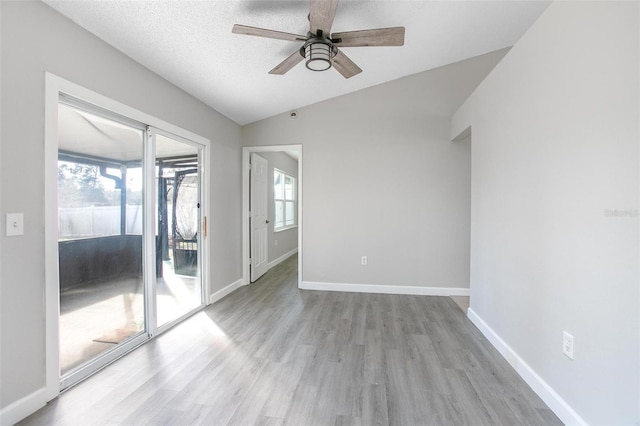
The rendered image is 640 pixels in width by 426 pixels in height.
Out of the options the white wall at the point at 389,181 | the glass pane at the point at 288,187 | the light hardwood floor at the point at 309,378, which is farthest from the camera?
the glass pane at the point at 288,187

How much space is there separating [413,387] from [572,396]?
87 cm

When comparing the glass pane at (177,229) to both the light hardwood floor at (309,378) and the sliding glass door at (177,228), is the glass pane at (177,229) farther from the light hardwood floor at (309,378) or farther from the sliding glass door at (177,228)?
the light hardwood floor at (309,378)

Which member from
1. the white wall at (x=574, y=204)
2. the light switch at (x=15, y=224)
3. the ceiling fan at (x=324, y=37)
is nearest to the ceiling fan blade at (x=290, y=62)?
the ceiling fan at (x=324, y=37)

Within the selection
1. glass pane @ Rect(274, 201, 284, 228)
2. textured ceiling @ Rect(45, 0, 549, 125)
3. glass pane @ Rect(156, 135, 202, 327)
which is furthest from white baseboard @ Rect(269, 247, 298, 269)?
textured ceiling @ Rect(45, 0, 549, 125)

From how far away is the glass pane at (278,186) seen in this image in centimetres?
619

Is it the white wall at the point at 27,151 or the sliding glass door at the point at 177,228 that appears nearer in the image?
the white wall at the point at 27,151

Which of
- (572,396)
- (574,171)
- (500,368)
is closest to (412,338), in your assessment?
Answer: (500,368)

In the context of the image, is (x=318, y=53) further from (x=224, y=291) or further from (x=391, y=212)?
(x=224, y=291)

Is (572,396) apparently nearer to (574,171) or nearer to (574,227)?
(574,227)

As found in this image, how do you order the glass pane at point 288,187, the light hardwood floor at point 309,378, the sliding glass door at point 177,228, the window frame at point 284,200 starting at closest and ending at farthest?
the light hardwood floor at point 309,378 < the sliding glass door at point 177,228 < the window frame at point 284,200 < the glass pane at point 288,187

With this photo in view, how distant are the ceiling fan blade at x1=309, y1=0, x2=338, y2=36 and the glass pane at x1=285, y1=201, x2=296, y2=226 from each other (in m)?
5.45

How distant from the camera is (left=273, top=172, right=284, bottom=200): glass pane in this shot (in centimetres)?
619

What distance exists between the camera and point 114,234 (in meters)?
2.39

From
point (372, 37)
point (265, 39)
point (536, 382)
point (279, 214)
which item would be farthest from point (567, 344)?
point (279, 214)
